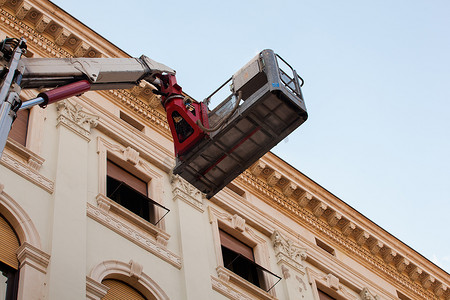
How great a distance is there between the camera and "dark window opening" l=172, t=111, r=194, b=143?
16688mm

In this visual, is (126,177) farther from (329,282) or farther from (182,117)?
(329,282)

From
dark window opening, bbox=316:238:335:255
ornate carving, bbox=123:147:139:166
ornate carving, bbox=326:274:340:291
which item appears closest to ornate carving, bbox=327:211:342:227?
dark window opening, bbox=316:238:335:255

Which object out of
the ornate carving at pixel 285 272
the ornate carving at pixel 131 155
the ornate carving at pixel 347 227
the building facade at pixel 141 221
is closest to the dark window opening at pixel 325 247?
the building facade at pixel 141 221

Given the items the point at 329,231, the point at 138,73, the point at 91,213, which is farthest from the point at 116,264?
the point at 329,231

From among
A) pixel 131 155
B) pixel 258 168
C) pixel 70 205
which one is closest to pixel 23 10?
pixel 131 155

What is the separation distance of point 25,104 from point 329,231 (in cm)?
1742

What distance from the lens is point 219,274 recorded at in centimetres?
2120

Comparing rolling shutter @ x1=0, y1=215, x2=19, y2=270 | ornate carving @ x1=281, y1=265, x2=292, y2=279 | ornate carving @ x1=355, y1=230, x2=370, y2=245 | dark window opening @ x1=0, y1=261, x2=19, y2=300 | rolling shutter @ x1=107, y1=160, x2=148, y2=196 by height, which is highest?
ornate carving @ x1=355, y1=230, x2=370, y2=245

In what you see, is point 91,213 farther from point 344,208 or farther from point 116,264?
point 344,208

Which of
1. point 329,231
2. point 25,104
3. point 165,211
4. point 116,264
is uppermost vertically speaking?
point 329,231

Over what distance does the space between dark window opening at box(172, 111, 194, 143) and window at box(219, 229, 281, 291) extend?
6.52 metres

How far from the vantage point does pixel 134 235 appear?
64.2 feet

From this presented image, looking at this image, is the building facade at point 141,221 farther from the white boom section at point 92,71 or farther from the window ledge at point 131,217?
the white boom section at point 92,71

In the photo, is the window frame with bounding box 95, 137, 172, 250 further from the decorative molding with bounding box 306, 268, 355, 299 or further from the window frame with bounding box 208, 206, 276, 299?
the decorative molding with bounding box 306, 268, 355, 299
